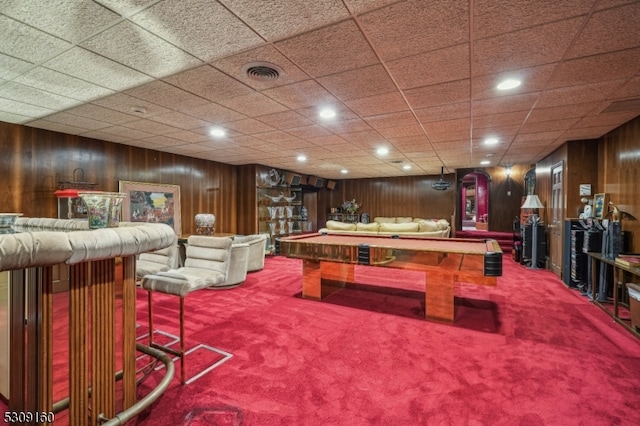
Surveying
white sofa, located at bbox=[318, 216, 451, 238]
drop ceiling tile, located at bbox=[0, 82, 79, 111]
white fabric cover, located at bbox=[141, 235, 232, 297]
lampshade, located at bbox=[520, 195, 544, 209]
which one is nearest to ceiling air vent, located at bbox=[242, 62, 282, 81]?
white fabric cover, located at bbox=[141, 235, 232, 297]

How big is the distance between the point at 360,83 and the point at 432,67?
0.65 m

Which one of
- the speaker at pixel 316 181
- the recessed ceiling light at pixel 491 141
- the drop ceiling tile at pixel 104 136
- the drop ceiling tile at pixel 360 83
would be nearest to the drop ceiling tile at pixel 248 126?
the drop ceiling tile at pixel 360 83

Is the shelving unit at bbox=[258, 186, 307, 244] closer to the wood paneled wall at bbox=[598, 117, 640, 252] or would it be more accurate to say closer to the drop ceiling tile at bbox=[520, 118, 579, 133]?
the drop ceiling tile at bbox=[520, 118, 579, 133]

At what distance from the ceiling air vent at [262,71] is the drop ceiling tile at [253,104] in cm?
42

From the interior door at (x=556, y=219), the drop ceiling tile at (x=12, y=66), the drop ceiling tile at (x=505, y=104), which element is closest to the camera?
the drop ceiling tile at (x=12, y=66)

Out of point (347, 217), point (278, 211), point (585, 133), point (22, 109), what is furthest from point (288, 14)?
point (347, 217)

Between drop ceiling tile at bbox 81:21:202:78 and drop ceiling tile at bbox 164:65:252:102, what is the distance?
11cm

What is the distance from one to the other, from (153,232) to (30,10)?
163cm

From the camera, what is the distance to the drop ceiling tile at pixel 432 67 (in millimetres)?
2344

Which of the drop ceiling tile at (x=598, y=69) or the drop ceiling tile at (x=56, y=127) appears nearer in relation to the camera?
the drop ceiling tile at (x=598, y=69)

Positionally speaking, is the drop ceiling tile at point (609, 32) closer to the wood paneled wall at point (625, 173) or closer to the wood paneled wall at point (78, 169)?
the wood paneled wall at point (625, 173)

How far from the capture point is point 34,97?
128 inches

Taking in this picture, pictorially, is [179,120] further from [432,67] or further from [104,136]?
[432,67]

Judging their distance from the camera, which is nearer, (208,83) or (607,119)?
(208,83)
